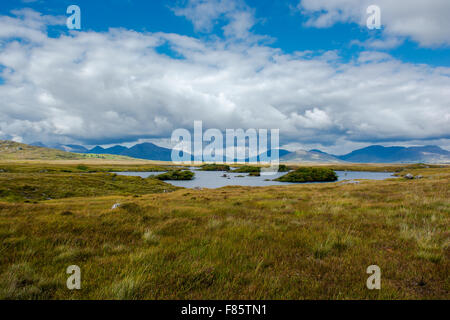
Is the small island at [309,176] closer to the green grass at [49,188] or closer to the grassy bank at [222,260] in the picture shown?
the green grass at [49,188]

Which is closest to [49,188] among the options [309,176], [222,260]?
[222,260]

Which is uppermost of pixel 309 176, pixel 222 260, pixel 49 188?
pixel 222 260

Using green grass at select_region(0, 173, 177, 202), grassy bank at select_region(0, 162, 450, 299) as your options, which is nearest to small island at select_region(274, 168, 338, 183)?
green grass at select_region(0, 173, 177, 202)

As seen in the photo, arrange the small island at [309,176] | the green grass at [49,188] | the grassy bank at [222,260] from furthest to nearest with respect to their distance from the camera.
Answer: the small island at [309,176] → the green grass at [49,188] → the grassy bank at [222,260]

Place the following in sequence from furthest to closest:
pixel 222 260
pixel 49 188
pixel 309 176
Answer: pixel 309 176, pixel 49 188, pixel 222 260

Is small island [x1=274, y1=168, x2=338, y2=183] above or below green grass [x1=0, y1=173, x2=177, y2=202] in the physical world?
below

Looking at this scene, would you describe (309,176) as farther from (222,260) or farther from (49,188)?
(222,260)

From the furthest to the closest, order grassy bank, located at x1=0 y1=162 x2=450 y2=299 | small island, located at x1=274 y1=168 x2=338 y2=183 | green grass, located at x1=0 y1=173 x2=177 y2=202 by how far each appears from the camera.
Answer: small island, located at x1=274 y1=168 x2=338 y2=183, green grass, located at x1=0 y1=173 x2=177 y2=202, grassy bank, located at x1=0 y1=162 x2=450 y2=299

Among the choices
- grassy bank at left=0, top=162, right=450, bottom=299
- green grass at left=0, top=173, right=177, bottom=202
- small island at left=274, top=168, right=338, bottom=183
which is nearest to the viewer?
grassy bank at left=0, top=162, right=450, bottom=299

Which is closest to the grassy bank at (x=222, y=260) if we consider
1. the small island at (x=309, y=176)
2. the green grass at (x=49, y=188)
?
the green grass at (x=49, y=188)

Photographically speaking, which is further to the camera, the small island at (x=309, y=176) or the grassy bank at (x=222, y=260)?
the small island at (x=309, y=176)

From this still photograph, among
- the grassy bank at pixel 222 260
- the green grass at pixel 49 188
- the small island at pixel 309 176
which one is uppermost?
the grassy bank at pixel 222 260

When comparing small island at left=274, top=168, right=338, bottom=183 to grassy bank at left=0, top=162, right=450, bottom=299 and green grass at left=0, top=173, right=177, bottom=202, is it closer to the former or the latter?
green grass at left=0, top=173, right=177, bottom=202
